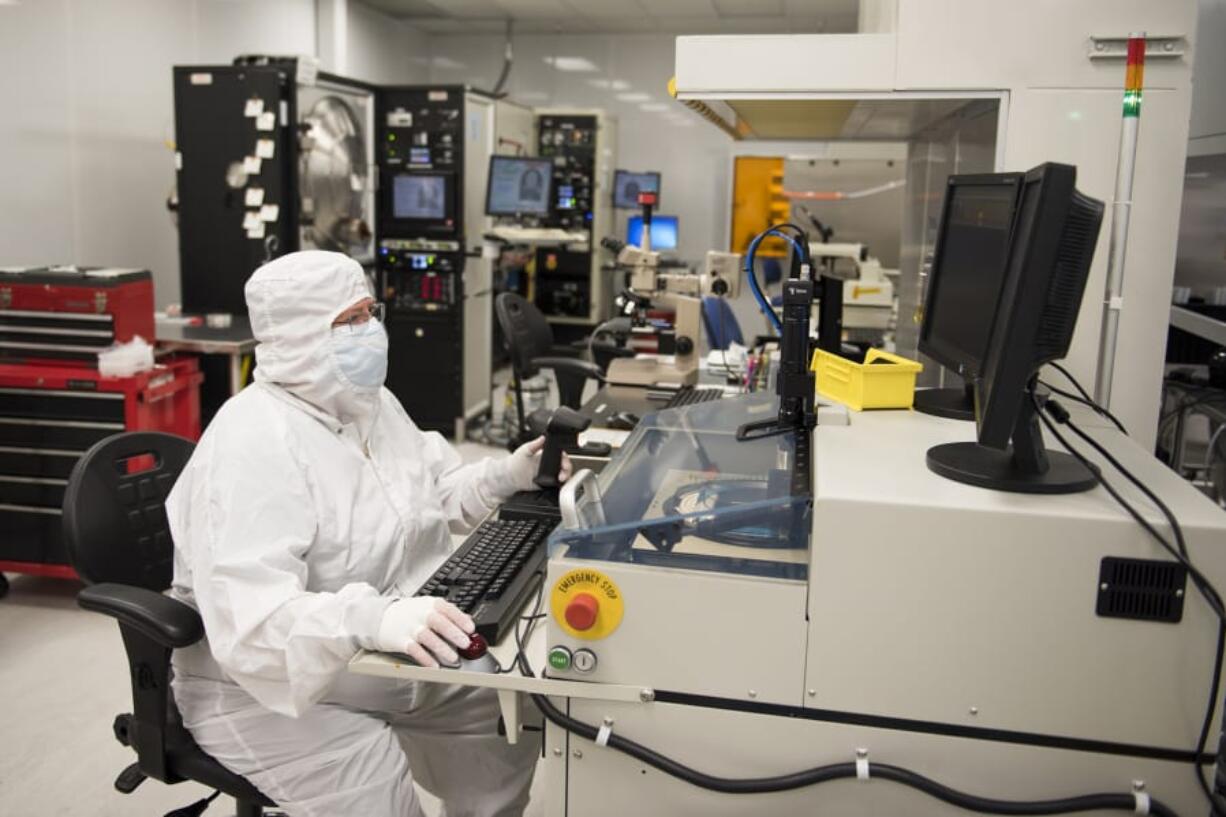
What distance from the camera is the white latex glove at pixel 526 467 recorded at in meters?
2.03

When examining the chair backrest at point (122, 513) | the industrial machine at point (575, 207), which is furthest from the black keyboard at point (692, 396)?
the industrial machine at point (575, 207)

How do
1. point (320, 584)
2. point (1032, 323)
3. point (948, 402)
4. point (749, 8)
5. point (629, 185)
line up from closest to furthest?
point (1032, 323) < point (320, 584) < point (948, 402) < point (749, 8) < point (629, 185)

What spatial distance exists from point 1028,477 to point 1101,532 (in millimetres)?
117

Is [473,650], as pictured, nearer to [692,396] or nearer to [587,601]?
[587,601]

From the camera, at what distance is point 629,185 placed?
8.22 meters

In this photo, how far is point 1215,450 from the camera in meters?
2.96

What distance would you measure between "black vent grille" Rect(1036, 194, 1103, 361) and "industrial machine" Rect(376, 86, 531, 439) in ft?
14.7

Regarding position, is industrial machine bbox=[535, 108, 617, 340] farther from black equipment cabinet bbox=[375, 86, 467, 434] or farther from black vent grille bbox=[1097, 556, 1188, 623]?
black vent grille bbox=[1097, 556, 1188, 623]

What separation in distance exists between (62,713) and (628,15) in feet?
21.7

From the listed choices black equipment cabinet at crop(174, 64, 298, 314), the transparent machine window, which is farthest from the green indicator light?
black equipment cabinet at crop(174, 64, 298, 314)

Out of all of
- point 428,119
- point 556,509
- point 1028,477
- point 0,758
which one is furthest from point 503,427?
point 1028,477

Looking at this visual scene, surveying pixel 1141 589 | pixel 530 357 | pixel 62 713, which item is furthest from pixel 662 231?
pixel 1141 589

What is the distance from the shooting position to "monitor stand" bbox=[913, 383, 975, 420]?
1679 millimetres

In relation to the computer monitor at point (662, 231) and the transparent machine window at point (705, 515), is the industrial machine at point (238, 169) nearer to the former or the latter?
the computer monitor at point (662, 231)
